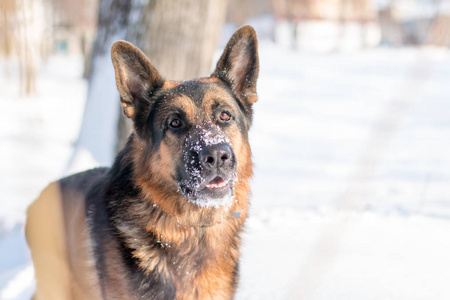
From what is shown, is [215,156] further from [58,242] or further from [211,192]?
[58,242]

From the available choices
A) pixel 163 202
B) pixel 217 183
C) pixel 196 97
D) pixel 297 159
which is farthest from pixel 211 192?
pixel 297 159

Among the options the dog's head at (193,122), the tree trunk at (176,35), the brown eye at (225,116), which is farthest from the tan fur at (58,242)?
the tree trunk at (176,35)

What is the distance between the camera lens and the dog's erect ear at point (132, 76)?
2.79 metres

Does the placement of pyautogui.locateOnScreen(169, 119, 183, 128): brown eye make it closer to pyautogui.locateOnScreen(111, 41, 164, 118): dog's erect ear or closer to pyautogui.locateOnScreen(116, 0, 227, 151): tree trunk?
pyautogui.locateOnScreen(111, 41, 164, 118): dog's erect ear

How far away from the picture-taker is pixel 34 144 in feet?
29.2

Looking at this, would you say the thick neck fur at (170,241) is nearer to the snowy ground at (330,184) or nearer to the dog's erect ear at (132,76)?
the dog's erect ear at (132,76)

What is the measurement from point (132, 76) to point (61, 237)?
55.5 inches

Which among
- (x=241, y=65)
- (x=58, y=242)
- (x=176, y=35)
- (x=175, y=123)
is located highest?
(x=176, y=35)

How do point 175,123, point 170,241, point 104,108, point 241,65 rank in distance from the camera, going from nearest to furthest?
point 170,241 → point 175,123 → point 241,65 → point 104,108

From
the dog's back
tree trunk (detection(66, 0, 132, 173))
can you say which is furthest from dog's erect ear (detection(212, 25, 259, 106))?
tree trunk (detection(66, 0, 132, 173))

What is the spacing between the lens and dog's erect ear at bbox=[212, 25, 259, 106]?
298 centimetres

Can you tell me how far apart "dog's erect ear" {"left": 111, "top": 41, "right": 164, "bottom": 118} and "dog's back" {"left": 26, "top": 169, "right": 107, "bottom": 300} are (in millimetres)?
715

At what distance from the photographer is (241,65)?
314 centimetres

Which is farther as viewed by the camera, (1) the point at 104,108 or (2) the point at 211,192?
(1) the point at 104,108
